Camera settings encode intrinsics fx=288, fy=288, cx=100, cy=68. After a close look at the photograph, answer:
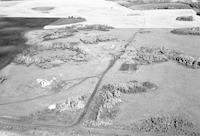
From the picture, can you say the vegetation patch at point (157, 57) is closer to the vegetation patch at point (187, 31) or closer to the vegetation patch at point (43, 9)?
the vegetation patch at point (187, 31)

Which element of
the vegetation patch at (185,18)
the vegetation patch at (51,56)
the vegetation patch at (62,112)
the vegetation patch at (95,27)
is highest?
the vegetation patch at (185,18)

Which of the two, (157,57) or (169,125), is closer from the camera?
(169,125)

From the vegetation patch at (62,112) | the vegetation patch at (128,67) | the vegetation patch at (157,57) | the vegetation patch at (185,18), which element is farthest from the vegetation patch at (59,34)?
the vegetation patch at (62,112)

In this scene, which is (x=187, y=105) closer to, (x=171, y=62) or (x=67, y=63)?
(x=171, y=62)

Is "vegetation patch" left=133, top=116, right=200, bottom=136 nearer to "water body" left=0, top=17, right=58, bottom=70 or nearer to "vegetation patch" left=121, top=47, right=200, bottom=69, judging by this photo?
"vegetation patch" left=121, top=47, right=200, bottom=69

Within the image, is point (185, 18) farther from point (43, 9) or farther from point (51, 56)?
point (43, 9)

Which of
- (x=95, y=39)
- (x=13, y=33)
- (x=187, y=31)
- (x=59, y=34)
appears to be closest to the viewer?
(x=95, y=39)

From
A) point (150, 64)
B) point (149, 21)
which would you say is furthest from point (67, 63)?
point (149, 21)

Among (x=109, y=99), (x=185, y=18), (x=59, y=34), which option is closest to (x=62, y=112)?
(x=109, y=99)
